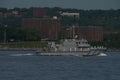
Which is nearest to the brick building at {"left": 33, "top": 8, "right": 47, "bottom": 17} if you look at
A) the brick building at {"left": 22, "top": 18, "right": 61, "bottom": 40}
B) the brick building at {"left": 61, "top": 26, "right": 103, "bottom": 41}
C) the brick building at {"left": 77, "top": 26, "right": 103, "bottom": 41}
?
the brick building at {"left": 22, "top": 18, "right": 61, "bottom": 40}

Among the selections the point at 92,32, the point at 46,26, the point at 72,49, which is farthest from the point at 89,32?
the point at 72,49

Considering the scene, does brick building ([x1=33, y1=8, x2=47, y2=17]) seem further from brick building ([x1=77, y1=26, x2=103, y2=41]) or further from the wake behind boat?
the wake behind boat

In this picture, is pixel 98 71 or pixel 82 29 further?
pixel 82 29

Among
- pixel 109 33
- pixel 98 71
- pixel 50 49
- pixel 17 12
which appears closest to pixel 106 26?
pixel 109 33

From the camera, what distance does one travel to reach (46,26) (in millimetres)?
101062

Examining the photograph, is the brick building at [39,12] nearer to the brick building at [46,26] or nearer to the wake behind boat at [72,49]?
the brick building at [46,26]

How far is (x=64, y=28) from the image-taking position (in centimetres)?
10144

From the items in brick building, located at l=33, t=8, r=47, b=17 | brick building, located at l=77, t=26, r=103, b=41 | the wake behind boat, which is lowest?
the wake behind boat

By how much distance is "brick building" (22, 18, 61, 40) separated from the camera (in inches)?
3848

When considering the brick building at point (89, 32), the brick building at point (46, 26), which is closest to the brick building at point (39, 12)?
the brick building at point (46, 26)

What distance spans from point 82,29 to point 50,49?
20.8 metres

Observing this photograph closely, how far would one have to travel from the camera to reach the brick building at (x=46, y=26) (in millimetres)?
97750

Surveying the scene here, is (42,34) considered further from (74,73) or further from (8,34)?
(74,73)

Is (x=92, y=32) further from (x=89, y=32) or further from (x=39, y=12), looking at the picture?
(x=39, y=12)
